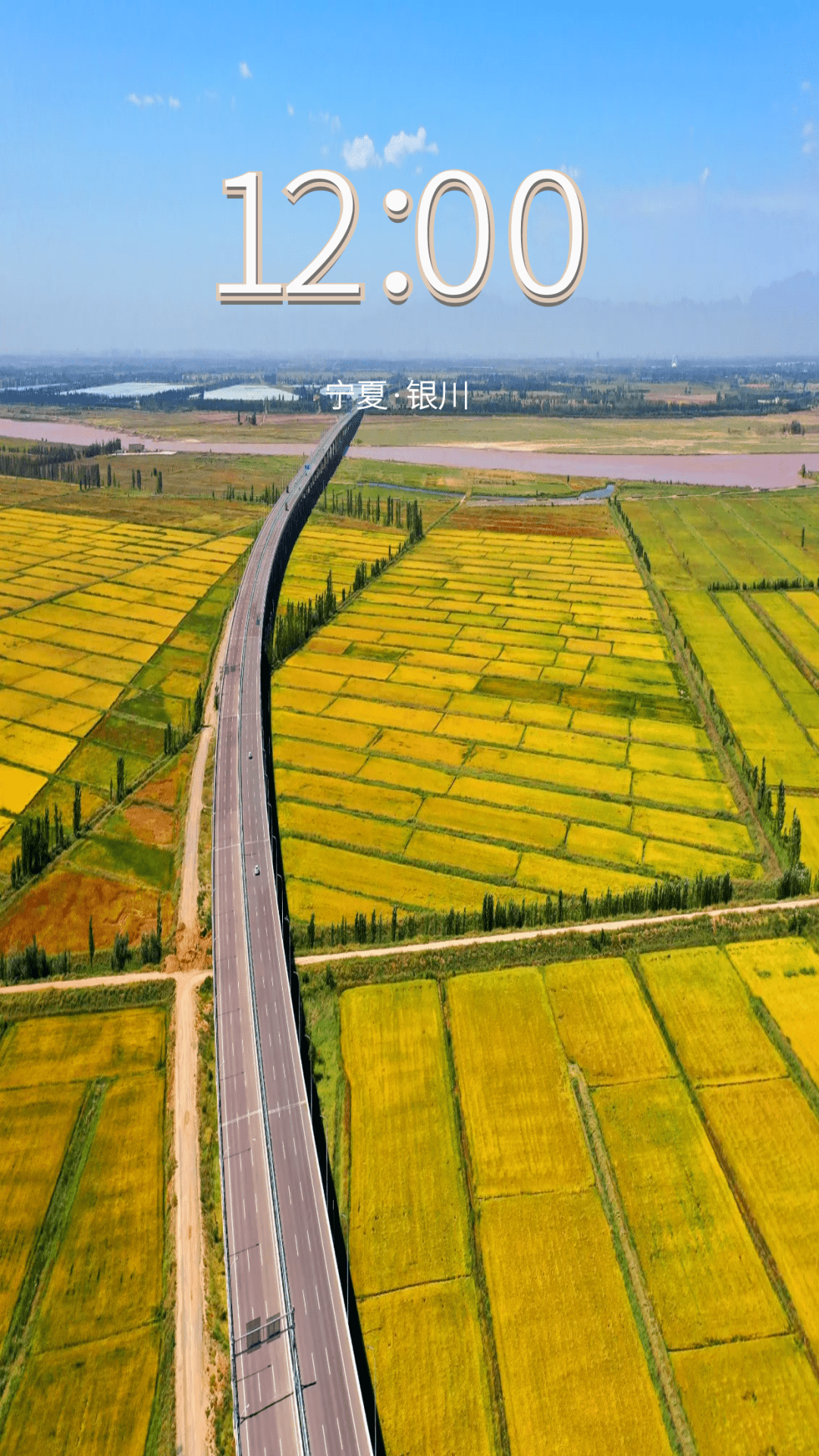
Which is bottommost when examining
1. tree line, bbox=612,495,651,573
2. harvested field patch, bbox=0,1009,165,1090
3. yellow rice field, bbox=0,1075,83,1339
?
yellow rice field, bbox=0,1075,83,1339

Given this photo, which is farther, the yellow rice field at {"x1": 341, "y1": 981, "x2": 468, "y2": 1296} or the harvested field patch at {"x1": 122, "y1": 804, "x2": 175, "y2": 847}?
the harvested field patch at {"x1": 122, "y1": 804, "x2": 175, "y2": 847}

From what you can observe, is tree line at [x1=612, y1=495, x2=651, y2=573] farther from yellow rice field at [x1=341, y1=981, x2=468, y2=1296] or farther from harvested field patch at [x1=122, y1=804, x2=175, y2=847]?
yellow rice field at [x1=341, y1=981, x2=468, y2=1296]

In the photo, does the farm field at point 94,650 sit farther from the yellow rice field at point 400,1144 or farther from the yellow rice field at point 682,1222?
the yellow rice field at point 682,1222


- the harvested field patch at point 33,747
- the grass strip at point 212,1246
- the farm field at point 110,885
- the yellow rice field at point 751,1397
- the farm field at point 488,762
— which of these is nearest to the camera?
the yellow rice field at point 751,1397

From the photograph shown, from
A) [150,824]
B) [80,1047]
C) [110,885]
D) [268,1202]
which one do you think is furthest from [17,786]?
[268,1202]

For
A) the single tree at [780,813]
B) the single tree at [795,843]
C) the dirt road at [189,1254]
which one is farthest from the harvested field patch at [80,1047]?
the single tree at [780,813]

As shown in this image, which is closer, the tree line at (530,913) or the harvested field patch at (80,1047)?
the harvested field patch at (80,1047)

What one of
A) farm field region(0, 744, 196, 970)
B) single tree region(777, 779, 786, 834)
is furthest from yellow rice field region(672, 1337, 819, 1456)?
single tree region(777, 779, 786, 834)
